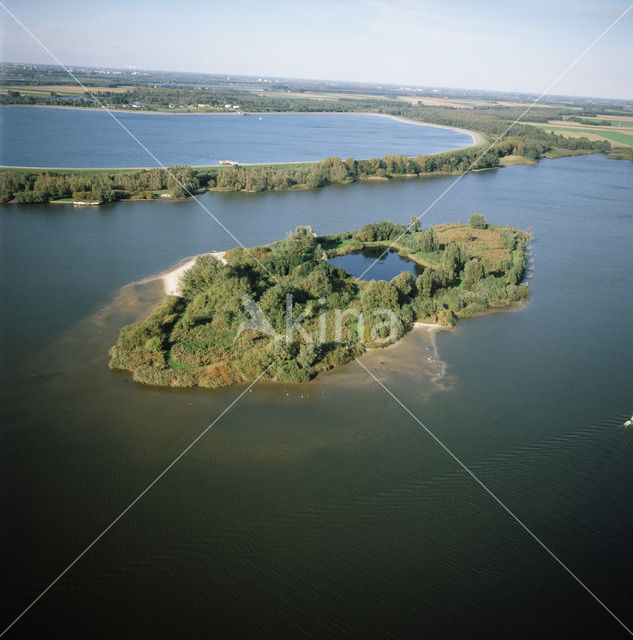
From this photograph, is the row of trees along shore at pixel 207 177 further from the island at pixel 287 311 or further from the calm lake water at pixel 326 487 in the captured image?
the calm lake water at pixel 326 487

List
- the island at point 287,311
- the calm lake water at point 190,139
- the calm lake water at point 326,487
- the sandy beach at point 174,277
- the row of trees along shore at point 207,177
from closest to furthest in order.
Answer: the calm lake water at point 326,487, the island at point 287,311, the sandy beach at point 174,277, the row of trees along shore at point 207,177, the calm lake water at point 190,139

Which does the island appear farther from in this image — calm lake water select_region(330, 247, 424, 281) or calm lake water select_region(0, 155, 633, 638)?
calm lake water select_region(0, 155, 633, 638)

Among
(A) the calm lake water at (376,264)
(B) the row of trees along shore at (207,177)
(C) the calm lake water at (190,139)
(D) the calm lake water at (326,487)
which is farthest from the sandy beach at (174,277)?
(C) the calm lake water at (190,139)

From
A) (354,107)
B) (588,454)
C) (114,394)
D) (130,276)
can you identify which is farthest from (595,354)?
(354,107)

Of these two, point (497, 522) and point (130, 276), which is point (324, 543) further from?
point (130, 276)

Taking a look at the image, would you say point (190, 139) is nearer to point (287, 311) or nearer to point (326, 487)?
point (287, 311)

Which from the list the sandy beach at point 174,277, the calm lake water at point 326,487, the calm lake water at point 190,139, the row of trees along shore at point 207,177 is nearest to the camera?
the calm lake water at point 326,487

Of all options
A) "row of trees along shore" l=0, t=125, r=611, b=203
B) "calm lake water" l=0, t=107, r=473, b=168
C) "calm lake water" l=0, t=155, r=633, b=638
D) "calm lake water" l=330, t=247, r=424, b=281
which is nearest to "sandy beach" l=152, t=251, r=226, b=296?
"calm lake water" l=0, t=155, r=633, b=638

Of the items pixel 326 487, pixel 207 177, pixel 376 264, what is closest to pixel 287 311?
pixel 326 487
